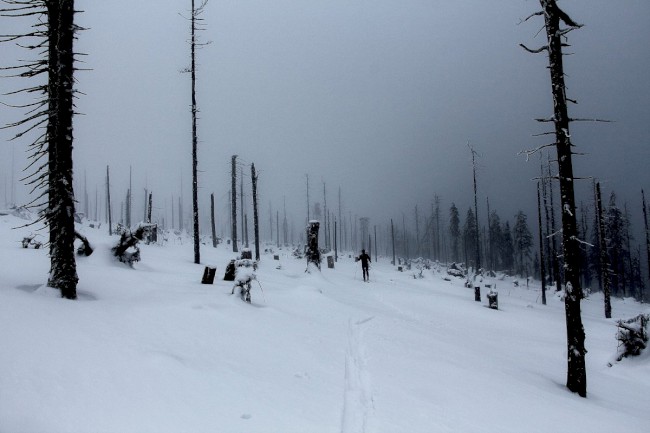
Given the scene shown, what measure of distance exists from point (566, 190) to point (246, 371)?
285 inches

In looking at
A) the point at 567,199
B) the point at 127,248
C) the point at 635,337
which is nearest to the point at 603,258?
the point at 635,337

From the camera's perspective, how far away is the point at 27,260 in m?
8.69

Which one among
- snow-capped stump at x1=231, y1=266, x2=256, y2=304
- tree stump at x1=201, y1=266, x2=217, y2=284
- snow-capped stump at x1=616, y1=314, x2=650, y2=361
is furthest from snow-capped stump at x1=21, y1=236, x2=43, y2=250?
snow-capped stump at x1=616, y1=314, x2=650, y2=361

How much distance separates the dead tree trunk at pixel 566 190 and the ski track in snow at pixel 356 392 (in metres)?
4.44

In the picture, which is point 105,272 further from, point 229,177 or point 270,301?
point 229,177

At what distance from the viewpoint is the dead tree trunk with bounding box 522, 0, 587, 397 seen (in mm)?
7102

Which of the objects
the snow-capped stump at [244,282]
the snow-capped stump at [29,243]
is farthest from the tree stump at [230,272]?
the snow-capped stump at [29,243]

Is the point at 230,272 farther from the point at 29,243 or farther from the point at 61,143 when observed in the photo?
the point at 29,243

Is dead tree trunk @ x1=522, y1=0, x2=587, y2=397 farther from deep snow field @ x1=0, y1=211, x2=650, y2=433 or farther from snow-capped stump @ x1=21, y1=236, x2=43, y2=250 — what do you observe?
snow-capped stump @ x1=21, y1=236, x2=43, y2=250

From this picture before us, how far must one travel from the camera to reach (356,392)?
15.9ft

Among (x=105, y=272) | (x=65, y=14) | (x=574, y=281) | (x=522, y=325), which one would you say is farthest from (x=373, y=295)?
(x=65, y=14)

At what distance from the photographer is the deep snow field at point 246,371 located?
3.28 m

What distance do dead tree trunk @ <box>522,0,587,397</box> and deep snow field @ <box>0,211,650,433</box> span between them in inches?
37.5

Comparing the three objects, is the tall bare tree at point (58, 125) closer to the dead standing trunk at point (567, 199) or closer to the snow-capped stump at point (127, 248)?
the snow-capped stump at point (127, 248)
